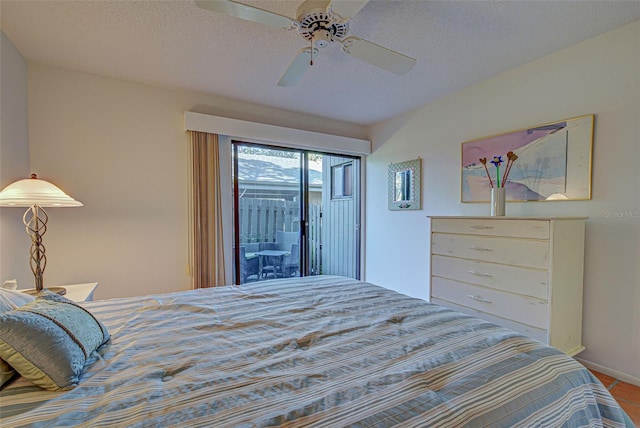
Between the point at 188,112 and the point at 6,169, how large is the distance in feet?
4.64

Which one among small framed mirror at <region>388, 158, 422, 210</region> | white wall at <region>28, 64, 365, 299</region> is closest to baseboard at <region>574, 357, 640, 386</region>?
small framed mirror at <region>388, 158, 422, 210</region>

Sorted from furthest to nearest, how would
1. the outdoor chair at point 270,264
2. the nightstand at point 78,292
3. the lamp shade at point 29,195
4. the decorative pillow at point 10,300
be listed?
1. the outdoor chair at point 270,264
2. the nightstand at point 78,292
3. the lamp shade at point 29,195
4. the decorative pillow at point 10,300

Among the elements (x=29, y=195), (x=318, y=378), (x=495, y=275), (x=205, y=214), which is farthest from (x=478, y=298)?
(x=29, y=195)

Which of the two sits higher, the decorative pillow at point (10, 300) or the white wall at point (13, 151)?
the white wall at point (13, 151)

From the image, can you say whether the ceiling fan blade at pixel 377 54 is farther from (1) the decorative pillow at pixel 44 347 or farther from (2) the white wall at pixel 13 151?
(2) the white wall at pixel 13 151

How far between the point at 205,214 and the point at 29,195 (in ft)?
4.45

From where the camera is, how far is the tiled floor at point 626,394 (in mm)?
1634

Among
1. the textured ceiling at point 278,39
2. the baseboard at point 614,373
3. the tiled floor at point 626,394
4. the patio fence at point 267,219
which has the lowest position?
the tiled floor at point 626,394

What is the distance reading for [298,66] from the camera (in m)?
1.84

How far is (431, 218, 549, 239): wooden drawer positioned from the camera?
6.26 ft

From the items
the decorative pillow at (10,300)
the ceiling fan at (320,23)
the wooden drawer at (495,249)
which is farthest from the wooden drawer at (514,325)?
the decorative pillow at (10,300)

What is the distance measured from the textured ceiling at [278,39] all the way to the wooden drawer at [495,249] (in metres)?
1.45

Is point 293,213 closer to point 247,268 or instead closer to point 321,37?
point 247,268

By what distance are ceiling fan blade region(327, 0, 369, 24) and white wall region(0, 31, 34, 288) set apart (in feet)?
7.32
